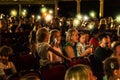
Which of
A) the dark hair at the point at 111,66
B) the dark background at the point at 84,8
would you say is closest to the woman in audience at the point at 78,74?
the dark hair at the point at 111,66

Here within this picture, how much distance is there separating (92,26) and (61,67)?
1087 centimetres

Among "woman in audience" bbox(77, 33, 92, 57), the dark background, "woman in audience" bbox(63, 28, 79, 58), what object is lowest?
the dark background

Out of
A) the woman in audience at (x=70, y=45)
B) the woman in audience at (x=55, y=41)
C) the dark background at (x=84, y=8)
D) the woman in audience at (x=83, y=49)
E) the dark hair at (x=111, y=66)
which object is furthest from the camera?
the dark background at (x=84, y=8)

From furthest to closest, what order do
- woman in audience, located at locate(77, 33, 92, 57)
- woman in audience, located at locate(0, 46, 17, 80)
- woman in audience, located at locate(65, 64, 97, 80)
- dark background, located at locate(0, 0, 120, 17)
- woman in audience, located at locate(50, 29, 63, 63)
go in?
dark background, located at locate(0, 0, 120, 17) < woman in audience, located at locate(77, 33, 92, 57) < woman in audience, located at locate(50, 29, 63, 63) < woman in audience, located at locate(0, 46, 17, 80) < woman in audience, located at locate(65, 64, 97, 80)

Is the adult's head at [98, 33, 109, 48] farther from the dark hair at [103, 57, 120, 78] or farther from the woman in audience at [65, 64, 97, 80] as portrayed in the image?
the woman in audience at [65, 64, 97, 80]

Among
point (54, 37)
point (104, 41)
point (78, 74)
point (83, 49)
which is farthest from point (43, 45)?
Result: point (78, 74)

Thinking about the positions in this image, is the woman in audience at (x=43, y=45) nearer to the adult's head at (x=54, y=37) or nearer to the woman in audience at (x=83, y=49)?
the adult's head at (x=54, y=37)

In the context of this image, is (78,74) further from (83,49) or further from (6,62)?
(83,49)

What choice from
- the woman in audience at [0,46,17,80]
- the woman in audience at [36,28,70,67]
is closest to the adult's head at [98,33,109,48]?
the woman in audience at [36,28,70,67]

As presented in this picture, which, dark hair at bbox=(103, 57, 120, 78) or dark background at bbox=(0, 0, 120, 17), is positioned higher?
dark hair at bbox=(103, 57, 120, 78)

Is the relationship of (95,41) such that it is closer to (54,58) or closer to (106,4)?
(54,58)

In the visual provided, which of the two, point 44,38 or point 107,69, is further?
point 44,38

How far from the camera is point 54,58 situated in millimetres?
7258

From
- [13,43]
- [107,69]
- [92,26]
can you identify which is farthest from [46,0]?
[107,69]
